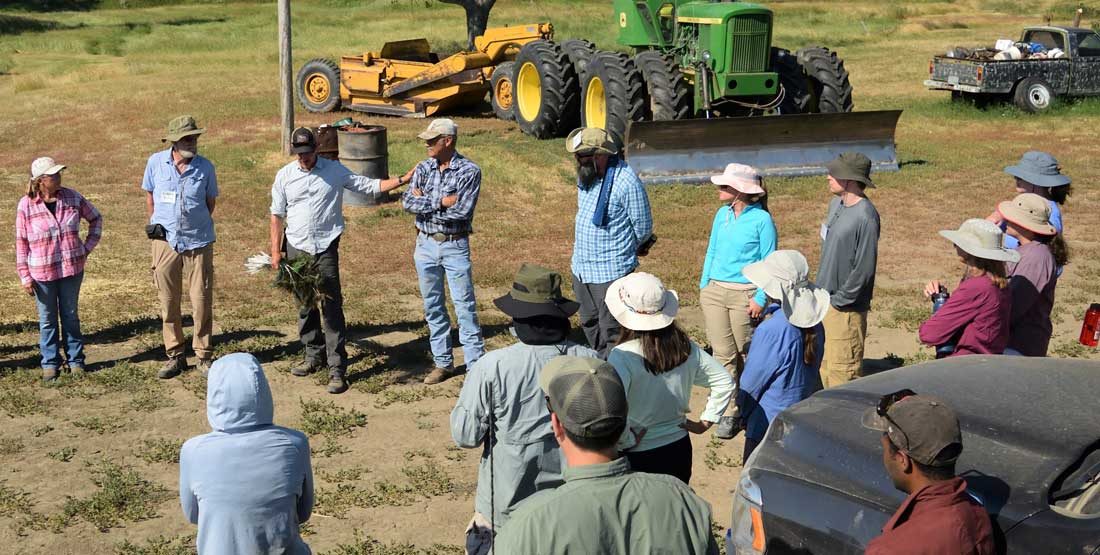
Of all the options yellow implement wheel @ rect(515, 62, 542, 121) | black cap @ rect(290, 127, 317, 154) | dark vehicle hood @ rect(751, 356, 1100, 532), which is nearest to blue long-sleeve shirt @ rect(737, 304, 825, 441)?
dark vehicle hood @ rect(751, 356, 1100, 532)

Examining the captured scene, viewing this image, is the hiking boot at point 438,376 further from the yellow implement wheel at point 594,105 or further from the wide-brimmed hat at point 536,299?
the yellow implement wheel at point 594,105

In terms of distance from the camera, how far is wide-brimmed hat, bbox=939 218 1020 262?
18.5ft

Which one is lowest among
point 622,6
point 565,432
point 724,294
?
point 724,294

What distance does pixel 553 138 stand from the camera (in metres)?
17.9

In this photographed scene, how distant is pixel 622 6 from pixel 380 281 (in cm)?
917

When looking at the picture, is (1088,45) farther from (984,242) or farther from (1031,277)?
(984,242)

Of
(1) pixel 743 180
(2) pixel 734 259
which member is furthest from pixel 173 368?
(1) pixel 743 180

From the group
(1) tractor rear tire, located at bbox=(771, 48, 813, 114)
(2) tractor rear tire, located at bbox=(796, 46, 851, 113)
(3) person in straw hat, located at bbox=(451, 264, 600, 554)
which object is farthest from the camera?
(2) tractor rear tire, located at bbox=(796, 46, 851, 113)

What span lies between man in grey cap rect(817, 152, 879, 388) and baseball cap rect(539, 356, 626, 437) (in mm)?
3741

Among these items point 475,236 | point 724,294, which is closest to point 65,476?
point 724,294

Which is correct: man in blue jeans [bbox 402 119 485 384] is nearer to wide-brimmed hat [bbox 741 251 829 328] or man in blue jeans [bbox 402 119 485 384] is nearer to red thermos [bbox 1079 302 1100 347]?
wide-brimmed hat [bbox 741 251 829 328]

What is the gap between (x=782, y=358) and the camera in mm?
5203

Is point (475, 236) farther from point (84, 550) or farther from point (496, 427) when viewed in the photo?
point (496, 427)

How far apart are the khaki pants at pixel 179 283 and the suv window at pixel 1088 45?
65.3ft
